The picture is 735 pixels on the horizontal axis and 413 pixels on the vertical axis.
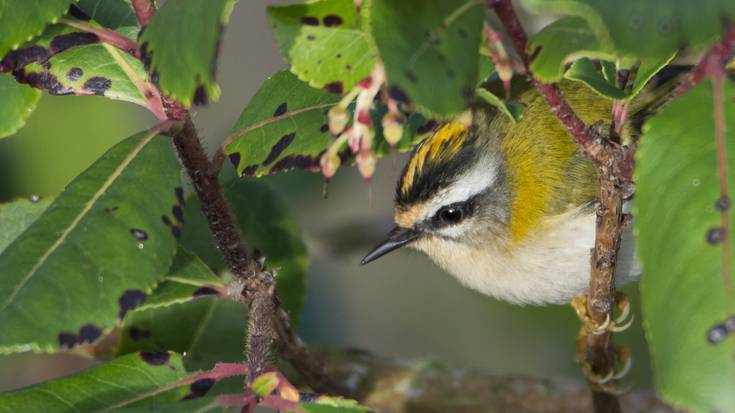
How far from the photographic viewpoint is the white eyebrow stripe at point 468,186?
2471mm

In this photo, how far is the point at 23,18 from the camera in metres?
1.44

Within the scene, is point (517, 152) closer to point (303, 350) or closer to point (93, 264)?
point (303, 350)

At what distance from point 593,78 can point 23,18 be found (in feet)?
2.68

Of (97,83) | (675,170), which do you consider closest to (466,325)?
(97,83)

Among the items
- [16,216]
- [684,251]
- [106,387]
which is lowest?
[106,387]

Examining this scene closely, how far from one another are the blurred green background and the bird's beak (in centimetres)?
31

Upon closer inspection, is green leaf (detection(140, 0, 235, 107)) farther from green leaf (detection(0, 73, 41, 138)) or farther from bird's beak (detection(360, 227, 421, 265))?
bird's beak (detection(360, 227, 421, 265))

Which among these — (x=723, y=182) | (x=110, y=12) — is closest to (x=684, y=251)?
(x=723, y=182)

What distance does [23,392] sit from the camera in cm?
153

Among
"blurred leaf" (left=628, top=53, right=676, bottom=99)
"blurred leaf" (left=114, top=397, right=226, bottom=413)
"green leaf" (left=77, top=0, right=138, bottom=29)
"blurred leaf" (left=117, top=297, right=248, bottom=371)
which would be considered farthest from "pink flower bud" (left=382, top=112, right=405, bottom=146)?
"blurred leaf" (left=117, top=297, right=248, bottom=371)

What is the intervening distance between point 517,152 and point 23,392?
138 cm

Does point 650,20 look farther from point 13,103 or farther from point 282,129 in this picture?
point 13,103

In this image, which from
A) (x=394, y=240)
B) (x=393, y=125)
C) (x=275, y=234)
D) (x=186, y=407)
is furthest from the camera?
(x=394, y=240)

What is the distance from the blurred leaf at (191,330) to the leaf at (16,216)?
0.38 m
